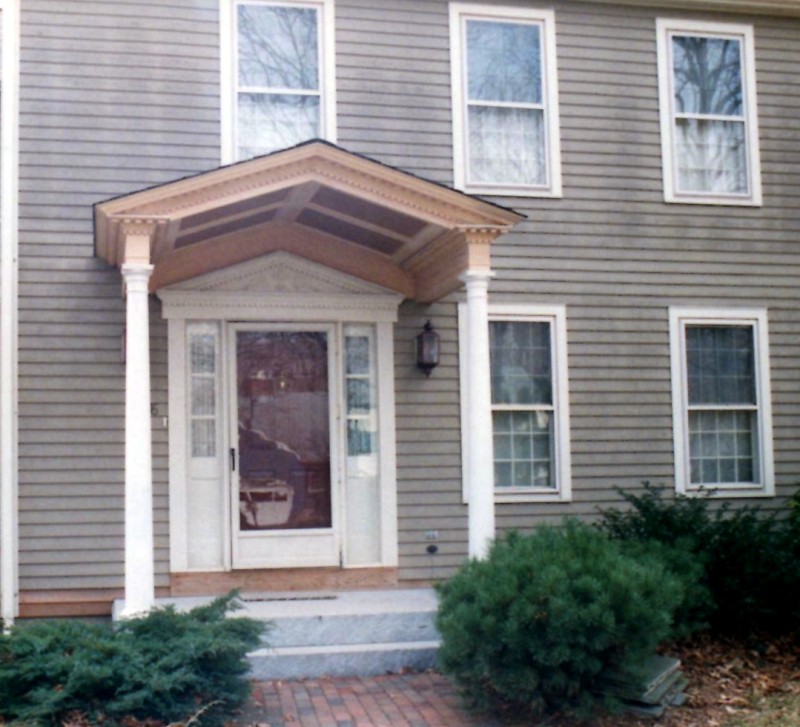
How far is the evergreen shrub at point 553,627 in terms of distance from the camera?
5.93 m

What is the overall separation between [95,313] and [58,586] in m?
2.15

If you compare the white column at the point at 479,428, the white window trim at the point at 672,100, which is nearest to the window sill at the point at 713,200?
the white window trim at the point at 672,100

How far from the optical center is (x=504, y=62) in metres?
9.61

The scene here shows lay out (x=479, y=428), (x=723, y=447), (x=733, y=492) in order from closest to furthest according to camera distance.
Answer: (x=479, y=428) < (x=733, y=492) < (x=723, y=447)

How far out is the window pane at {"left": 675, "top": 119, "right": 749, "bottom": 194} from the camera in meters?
9.97

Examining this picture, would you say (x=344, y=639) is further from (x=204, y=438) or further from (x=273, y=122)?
(x=273, y=122)

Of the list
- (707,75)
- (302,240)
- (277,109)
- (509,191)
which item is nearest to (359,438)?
(302,240)

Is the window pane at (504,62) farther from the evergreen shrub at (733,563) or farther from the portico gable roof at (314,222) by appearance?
the evergreen shrub at (733,563)

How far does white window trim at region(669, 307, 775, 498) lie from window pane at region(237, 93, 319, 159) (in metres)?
3.71

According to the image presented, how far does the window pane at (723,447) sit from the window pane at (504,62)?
3.37 m

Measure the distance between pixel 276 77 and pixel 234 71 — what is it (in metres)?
0.37

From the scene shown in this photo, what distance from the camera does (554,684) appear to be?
5.98 m

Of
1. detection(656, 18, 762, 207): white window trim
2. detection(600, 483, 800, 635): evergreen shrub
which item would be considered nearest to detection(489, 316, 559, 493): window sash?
detection(600, 483, 800, 635): evergreen shrub

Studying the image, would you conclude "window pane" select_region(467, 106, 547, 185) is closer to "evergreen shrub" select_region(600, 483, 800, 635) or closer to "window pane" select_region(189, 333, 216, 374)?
"window pane" select_region(189, 333, 216, 374)
